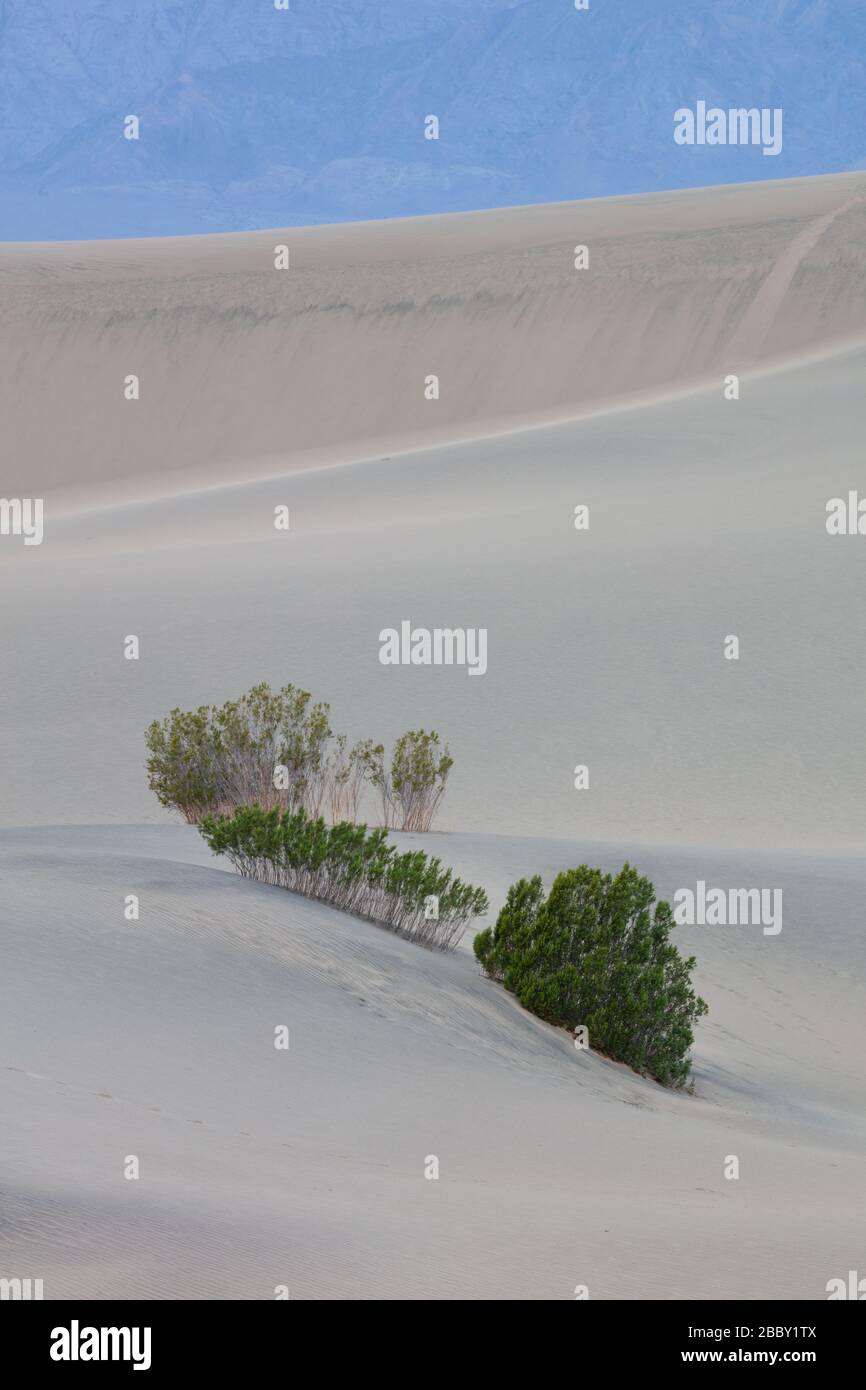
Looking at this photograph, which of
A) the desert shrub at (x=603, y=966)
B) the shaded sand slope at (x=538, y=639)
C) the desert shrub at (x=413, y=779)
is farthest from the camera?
the shaded sand slope at (x=538, y=639)

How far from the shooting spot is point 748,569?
20859 mm

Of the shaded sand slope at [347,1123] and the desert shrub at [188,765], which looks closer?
the shaded sand slope at [347,1123]

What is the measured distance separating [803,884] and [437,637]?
346 inches

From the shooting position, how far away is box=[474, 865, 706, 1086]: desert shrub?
7887mm

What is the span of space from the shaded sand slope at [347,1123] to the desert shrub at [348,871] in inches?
12.5

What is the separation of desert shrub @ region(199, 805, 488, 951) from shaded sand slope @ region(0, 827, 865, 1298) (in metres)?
0.32

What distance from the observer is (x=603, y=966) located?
26.3 feet

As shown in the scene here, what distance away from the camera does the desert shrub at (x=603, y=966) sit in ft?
25.9

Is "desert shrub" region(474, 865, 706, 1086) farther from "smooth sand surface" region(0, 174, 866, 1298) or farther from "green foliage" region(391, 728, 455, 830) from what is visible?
"green foliage" region(391, 728, 455, 830)

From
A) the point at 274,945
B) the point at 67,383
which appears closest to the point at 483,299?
the point at 67,383

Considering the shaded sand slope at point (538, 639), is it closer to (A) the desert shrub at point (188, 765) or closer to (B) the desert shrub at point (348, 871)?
(A) the desert shrub at point (188, 765)

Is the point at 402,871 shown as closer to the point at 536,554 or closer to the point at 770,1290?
the point at 770,1290

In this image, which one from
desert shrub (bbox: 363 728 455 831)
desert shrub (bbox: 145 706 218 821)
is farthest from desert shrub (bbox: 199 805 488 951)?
desert shrub (bbox: 363 728 455 831)

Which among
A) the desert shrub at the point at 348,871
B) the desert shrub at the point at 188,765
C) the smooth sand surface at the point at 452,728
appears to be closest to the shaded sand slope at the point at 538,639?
the smooth sand surface at the point at 452,728
